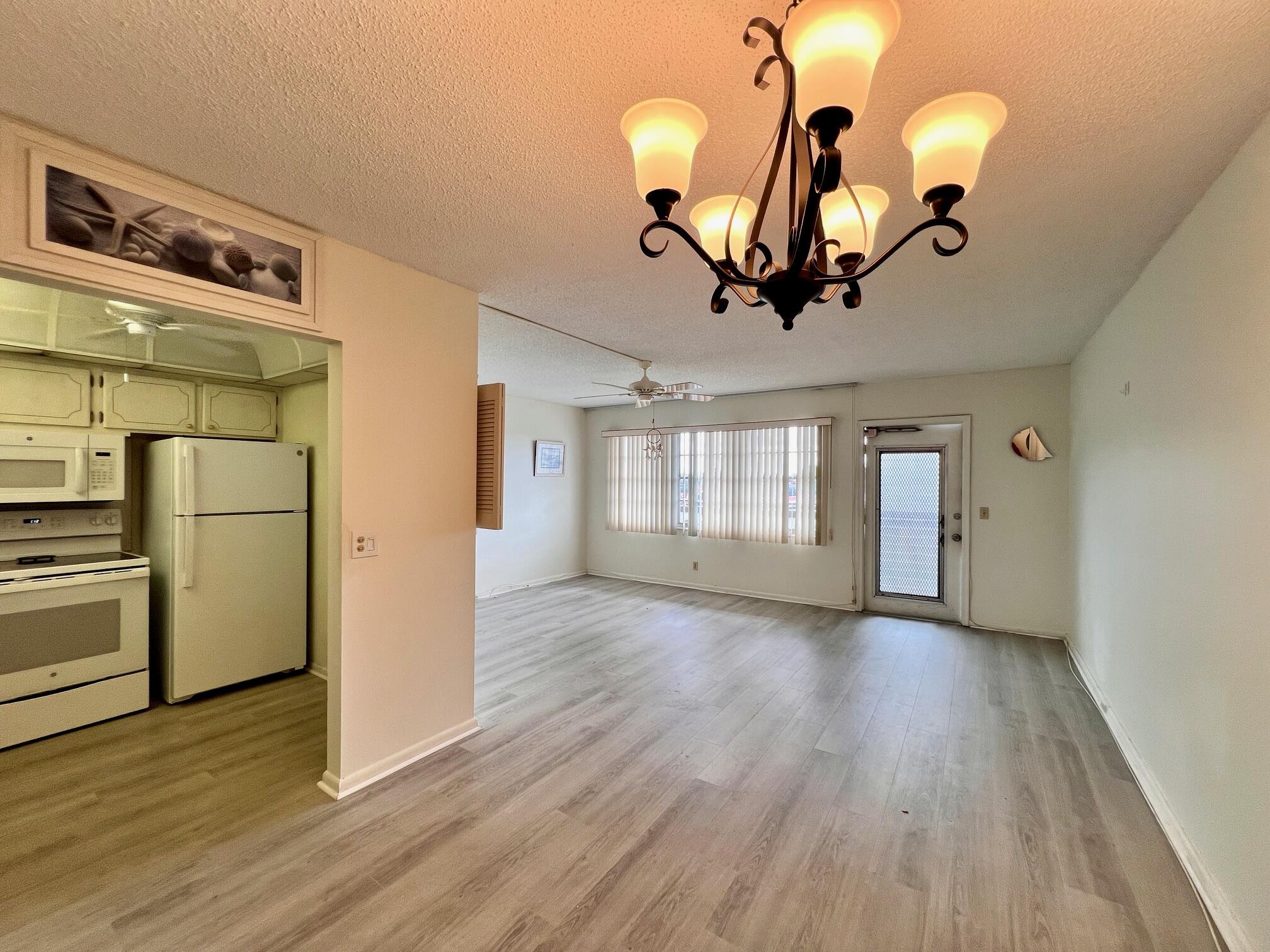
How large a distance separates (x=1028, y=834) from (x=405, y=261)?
3.71 m

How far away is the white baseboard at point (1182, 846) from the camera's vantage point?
1599 millimetres

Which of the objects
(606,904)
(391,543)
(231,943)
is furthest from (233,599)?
(606,904)

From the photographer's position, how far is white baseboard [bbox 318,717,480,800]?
2332 mm

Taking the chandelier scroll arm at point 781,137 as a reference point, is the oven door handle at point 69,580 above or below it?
below

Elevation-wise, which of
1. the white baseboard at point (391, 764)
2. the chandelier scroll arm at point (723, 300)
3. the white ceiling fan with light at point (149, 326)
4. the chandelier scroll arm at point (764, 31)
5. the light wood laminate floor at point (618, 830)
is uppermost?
the chandelier scroll arm at point (764, 31)

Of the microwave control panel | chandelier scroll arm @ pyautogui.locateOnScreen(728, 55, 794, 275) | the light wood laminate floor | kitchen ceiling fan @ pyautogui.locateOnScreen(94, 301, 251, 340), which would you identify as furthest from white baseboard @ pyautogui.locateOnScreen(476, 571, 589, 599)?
chandelier scroll arm @ pyautogui.locateOnScreen(728, 55, 794, 275)

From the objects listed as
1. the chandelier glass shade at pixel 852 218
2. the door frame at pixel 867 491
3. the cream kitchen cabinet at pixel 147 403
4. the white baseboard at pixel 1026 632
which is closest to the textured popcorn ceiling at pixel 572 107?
the chandelier glass shade at pixel 852 218

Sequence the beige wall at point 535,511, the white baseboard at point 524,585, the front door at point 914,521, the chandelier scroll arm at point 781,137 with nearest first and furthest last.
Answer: the chandelier scroll arm at point 781,137, the front door at point 914,521, the white baseboard at point 524,585, the beige wall at point 535,511

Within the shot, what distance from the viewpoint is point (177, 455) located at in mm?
3191

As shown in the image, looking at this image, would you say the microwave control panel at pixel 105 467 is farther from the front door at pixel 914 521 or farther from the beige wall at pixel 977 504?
the front door at pixel 914 521

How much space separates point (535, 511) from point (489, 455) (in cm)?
402

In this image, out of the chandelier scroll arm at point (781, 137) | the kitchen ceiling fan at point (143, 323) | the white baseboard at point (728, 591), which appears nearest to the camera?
the chandelier scroll arm at point (781, 137)

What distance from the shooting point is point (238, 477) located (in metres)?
3.43

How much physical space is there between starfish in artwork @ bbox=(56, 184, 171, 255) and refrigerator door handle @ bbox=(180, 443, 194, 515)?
1944mm
